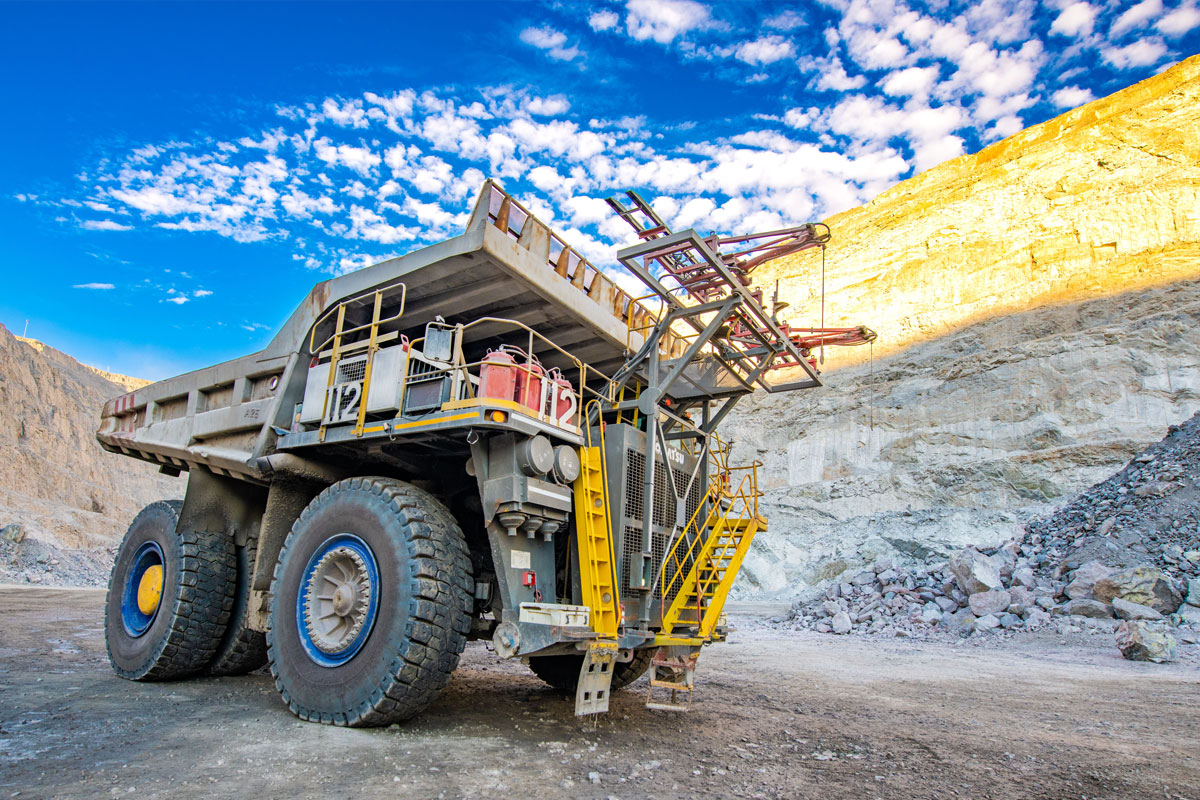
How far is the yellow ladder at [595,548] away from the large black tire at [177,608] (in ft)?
12.7

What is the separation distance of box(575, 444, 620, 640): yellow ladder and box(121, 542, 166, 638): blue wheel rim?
14.6ft

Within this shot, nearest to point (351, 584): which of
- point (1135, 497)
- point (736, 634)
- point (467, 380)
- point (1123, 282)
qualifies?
point (467, 380)

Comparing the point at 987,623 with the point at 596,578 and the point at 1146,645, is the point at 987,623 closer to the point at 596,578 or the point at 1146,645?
the point at 1146,645

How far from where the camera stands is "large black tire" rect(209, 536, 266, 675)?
23.1 ft

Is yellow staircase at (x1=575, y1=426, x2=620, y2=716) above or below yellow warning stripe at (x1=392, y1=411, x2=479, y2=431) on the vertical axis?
below

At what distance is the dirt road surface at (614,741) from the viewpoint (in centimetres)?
384

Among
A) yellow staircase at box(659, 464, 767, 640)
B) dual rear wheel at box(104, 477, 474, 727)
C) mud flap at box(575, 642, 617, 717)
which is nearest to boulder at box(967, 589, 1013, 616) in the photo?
yellow staircase at box(659, 464, 767, 640)

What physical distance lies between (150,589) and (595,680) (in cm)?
493

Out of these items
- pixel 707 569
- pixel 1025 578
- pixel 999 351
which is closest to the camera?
pixel 707 569

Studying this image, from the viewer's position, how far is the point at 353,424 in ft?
18.4

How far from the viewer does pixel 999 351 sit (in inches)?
1150

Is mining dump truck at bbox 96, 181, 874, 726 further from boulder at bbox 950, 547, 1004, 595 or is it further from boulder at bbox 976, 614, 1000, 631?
boulder at bbox 950, 547, 1004, 595

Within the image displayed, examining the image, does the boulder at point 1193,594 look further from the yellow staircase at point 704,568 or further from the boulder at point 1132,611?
the yellow staircase at point 704,568

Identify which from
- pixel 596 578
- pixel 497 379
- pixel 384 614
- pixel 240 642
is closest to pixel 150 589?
pixel 240 642
